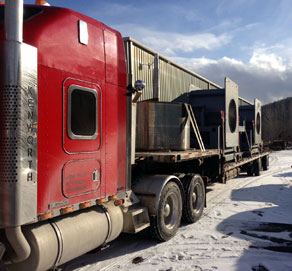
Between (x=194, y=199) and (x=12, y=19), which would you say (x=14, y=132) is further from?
(x=194, y=199)

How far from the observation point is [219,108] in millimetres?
9055

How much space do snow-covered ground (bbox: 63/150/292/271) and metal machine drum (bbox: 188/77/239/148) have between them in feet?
8.07

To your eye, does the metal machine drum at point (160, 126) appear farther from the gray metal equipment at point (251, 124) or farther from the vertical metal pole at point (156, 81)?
the gray metal equipment at point (251, 124)

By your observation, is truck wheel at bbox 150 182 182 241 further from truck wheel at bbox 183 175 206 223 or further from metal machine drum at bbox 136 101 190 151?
metal machine drum at bbox 136 101 190 151

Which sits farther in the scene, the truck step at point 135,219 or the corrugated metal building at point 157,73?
the corrugated metal building at point 157,73

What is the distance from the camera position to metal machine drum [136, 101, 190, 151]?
235 inches

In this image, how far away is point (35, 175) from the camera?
300 centimetres

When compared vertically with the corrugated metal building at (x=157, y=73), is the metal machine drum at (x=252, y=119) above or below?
below

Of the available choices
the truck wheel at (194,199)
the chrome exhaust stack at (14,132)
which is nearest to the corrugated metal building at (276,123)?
the truck wheel at (194,199)

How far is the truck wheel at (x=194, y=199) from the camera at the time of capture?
19.9 ft

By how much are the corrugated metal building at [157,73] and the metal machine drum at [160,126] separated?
129 centimetres

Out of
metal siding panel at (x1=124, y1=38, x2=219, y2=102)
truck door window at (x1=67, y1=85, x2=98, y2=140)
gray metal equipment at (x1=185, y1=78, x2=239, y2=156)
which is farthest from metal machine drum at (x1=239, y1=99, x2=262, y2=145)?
truck door window at (x1=67, y1=85, x2=98, y2=140)

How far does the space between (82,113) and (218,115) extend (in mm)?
5982

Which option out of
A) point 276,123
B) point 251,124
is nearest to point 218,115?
point 251,124
